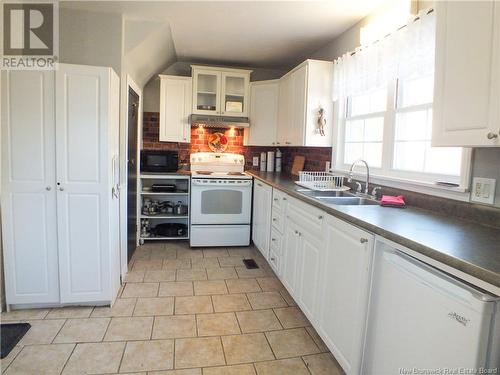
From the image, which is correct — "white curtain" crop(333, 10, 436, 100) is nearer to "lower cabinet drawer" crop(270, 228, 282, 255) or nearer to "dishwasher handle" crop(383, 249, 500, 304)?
"dishwasher handle" crop(383, 249, 500, 304)

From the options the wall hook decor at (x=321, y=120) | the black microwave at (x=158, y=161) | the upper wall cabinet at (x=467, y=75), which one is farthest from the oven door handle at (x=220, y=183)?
the upper wall cabinet at (x=467, y=75)

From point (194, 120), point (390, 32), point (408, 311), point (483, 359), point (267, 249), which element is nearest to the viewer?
point (483, 359)

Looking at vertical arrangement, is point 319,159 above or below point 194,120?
below

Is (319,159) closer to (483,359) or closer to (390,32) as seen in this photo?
(390,32)

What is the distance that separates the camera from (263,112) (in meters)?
4.27

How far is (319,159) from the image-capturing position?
3.56 meters

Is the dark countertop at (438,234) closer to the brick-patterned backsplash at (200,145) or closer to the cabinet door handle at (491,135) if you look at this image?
the cabinet door handle at (491,135)

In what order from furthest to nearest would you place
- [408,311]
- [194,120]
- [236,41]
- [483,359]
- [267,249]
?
[194,120] → [236,41] → [267,249] → [408,311] → [483,359]

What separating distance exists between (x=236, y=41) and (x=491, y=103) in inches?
112

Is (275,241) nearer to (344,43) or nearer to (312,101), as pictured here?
(312,101)

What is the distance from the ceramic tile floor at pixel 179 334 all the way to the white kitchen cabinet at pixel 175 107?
1865mm

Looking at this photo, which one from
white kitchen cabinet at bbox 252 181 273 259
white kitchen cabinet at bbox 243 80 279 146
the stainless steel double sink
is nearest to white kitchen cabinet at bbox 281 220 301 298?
the stainless steel double sink

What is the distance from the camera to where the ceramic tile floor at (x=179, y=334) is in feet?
5.93

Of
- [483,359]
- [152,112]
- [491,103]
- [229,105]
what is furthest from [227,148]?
[483,359]
